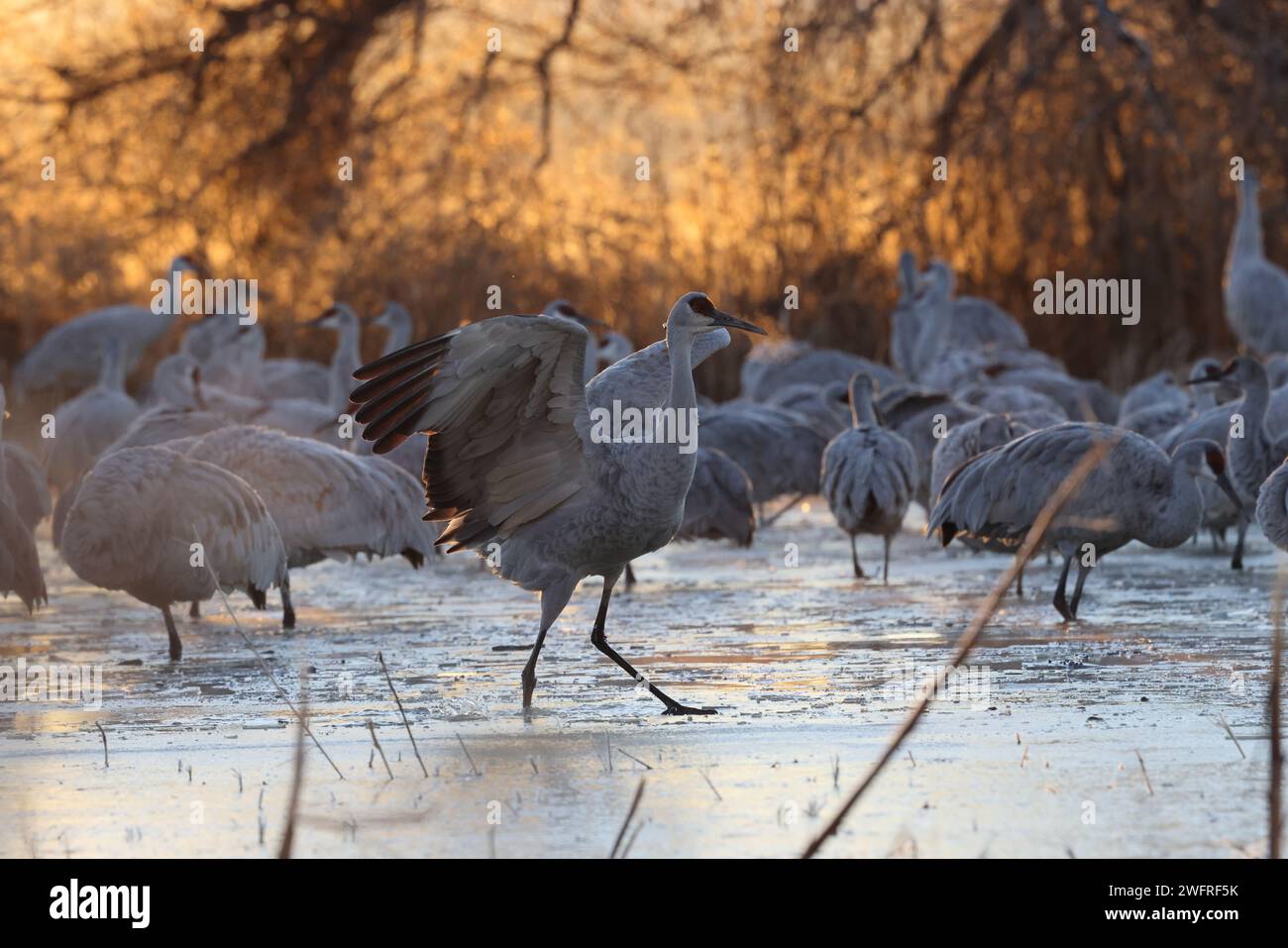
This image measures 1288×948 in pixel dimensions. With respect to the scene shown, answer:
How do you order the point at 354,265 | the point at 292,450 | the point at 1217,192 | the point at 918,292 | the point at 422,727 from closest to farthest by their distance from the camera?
1. the point at 422,727
2. the point at 292,450
3. the point at 918,292
4. the point at 1217,192
5. the point at 354,265

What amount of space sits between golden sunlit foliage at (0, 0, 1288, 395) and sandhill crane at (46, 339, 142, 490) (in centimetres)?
675

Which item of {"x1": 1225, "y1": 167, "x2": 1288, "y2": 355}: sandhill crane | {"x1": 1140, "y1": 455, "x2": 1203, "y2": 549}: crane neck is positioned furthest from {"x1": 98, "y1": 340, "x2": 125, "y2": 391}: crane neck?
{"x1": 1225, "y1": 167, "x2": 1288, "y2": 355}: sandhill crane

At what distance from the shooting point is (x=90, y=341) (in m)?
20.5

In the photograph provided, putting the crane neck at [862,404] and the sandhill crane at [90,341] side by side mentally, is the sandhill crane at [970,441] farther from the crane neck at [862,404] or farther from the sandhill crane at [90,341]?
the sandhill crane at [90,341]

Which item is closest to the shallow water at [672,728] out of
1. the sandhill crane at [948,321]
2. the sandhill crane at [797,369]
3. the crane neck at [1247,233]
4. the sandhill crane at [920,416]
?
the sandhill crane at [920,416]

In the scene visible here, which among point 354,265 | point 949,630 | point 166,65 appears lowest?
point 949,630

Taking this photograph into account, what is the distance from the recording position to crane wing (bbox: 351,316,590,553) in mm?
6758

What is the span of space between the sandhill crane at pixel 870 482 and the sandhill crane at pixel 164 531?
338 centimetres

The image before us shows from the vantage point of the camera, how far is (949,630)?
8.64 m

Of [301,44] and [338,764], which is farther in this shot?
[301,44]

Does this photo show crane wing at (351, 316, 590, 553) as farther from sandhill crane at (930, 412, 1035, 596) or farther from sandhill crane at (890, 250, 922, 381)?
sandhill crane at (890, 250, 922, 381)

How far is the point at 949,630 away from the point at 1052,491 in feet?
3.05
